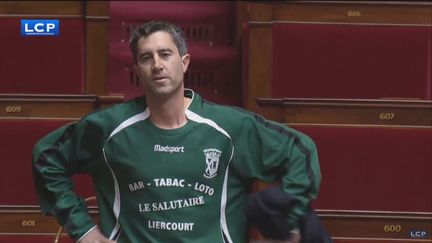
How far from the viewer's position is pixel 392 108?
1488 mm

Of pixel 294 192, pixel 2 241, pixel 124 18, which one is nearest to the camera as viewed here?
pixel 294 192

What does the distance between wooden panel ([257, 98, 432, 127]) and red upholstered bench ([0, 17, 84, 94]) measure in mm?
275

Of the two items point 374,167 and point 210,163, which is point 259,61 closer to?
point 374,167

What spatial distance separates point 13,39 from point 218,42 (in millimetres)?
420

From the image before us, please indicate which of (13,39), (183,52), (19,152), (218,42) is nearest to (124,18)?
(218,42)

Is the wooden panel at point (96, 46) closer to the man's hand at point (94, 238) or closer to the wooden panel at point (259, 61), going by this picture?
the wooden panel at point (259, 61)

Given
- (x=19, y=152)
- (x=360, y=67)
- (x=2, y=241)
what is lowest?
(x=2, y=241)

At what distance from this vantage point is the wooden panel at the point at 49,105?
1492 millimetres

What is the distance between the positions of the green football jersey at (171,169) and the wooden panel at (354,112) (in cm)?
44

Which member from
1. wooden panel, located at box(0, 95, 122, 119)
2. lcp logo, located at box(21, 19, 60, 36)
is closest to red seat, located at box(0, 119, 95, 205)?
wooden panel, located at box(0, 95, 122, 119)

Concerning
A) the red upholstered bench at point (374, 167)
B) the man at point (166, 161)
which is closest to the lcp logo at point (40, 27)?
the red upholstered bench at point (374, 167)

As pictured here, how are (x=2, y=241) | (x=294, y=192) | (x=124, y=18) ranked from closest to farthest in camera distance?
(x=294, y=192) < (x=2, y=241) < (x=124, y=18)

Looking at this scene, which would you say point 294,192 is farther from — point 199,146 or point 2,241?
point 2,241

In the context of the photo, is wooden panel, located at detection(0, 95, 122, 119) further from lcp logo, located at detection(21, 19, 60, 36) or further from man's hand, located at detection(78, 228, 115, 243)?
man's hand, located at detection(78, 228, 115, 243)
